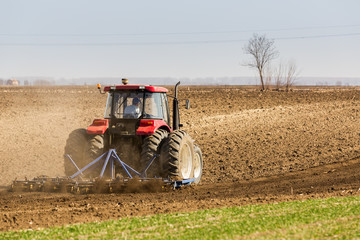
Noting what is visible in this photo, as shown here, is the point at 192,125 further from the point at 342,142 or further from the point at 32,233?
the point at 32,233

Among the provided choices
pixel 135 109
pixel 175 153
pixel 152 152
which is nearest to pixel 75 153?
pixel 135 109

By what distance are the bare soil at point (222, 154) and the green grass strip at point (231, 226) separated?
73cm

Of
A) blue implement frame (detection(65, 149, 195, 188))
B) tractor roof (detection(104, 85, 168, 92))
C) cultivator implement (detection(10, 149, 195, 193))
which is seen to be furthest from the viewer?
tractor roof (detection(104, 85, 168, 92))

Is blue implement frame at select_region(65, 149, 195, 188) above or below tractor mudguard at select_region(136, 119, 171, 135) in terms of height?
below

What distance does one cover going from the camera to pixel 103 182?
40.3ft

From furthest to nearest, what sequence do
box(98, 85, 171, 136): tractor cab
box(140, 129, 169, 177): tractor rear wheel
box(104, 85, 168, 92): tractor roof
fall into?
box(104, 85, 168, 92): tractor roof → box(98, 85, 171, 136): tractor cab → box(140, 129, 169, 177): tractor rear wheel

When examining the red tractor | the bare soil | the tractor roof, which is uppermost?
the tractor roof

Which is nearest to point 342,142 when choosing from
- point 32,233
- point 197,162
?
point 197,162

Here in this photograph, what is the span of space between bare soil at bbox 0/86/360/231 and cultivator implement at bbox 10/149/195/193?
207 mm

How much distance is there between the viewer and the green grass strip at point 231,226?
26.6 feet

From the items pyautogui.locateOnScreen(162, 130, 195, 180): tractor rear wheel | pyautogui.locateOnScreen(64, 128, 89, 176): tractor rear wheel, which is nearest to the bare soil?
pyautogui.locateOnScreen(162, 130, 195, 180): tractor rear wheel

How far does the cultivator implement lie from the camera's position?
40.4 feet

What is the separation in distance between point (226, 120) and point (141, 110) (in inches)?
617

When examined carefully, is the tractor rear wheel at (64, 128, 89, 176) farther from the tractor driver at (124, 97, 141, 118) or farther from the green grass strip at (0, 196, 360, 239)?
the green grass strip at (0, 196, 360, 239)
